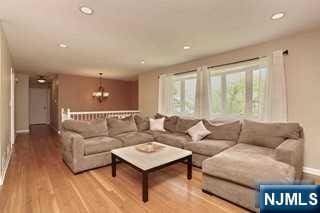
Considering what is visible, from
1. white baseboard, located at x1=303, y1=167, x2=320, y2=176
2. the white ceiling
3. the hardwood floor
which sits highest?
the white ceiling

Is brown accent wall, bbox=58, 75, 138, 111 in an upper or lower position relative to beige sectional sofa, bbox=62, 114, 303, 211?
upper

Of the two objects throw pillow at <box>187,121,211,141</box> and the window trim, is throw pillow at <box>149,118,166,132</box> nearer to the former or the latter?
throw pillow at <box>187,121,211,141</box>

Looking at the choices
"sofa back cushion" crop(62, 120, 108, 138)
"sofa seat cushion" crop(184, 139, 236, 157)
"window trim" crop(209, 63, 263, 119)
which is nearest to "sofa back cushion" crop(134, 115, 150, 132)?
"sofa back cushion" crop(62, 120, 108, 138)

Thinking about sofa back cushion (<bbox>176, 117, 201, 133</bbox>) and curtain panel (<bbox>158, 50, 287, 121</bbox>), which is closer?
curtain panel (<bbox>158, 50, 287, 121</bbox>)

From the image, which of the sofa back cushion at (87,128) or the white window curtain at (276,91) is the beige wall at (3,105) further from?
the white window curtain at (276,91)

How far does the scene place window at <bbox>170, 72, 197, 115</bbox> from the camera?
494 centimetres

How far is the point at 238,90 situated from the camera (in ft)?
12.7

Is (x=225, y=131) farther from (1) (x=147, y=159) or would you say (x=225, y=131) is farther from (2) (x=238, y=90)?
(1) (x=147, y=159)

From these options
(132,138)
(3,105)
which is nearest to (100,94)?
(132,138)

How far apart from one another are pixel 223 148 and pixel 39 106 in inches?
406

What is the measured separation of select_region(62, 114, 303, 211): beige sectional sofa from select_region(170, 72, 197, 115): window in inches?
29.3

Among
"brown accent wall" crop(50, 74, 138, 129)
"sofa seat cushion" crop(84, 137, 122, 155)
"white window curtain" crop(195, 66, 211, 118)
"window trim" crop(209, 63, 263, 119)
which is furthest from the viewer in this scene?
"brown accent wall" crop(50, 74, 138, 129)

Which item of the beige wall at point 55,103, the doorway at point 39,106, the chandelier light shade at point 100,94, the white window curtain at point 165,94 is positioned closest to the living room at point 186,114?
the white window curtain at point 165,94

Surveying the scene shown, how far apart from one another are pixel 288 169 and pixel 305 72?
1968 mm
